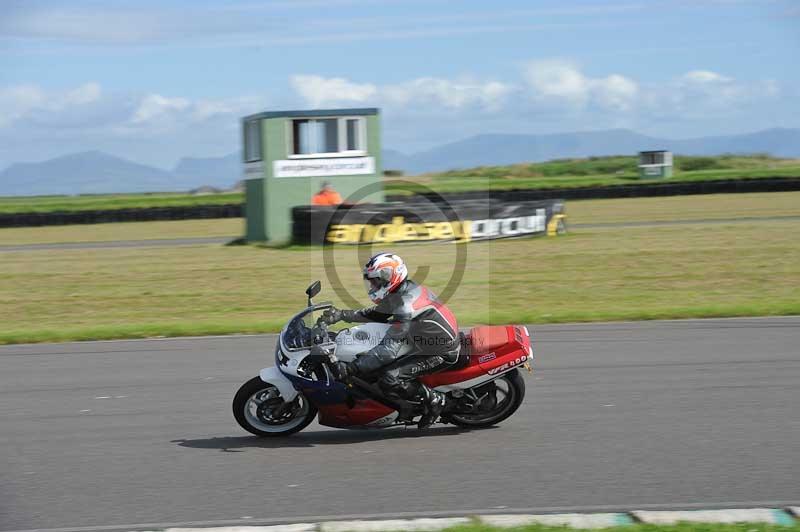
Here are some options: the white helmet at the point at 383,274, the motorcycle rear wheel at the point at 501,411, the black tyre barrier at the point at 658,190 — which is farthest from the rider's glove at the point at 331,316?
the black tyre barrier at the point at 658,190

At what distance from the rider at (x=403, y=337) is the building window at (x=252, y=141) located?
19.7 metres

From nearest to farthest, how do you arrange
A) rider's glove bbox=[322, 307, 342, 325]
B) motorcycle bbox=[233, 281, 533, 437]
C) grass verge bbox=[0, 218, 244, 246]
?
rider's glove bbox=[322, 307, 342, 325] < motorcycle bbox=[233, 281, 533, 437] < grass verge bbox=[0, 218, 244, 246]

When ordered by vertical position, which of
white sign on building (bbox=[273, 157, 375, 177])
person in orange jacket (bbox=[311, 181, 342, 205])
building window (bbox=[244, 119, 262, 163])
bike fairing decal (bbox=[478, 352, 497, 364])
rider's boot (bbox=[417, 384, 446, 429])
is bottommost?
rider's boot (bbox=[417, 384, 446, 429])

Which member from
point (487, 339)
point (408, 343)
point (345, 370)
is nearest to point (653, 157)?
point (487, 339)

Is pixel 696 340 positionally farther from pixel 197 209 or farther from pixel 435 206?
pixel 197 209

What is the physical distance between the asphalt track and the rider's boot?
0.50 feet

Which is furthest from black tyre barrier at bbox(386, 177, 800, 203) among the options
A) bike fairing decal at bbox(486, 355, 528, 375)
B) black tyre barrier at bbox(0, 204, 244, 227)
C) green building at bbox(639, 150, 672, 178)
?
bike fairing decal at bbox(486, 355, 528, 375)

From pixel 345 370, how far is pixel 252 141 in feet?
67.9

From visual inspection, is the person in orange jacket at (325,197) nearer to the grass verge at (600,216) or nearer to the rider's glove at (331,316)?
the grass verge at (600,216)

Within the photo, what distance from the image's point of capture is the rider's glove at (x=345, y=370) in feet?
23.8

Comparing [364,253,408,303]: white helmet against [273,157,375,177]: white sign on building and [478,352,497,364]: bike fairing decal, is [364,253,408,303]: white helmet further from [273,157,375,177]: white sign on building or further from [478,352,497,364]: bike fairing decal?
[273,157,375,177]: white sign on building

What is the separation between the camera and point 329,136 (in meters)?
26.7

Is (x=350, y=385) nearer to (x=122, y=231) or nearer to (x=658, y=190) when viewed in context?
(x=122, y=231)

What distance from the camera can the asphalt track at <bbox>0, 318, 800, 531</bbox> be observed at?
19.0ft
